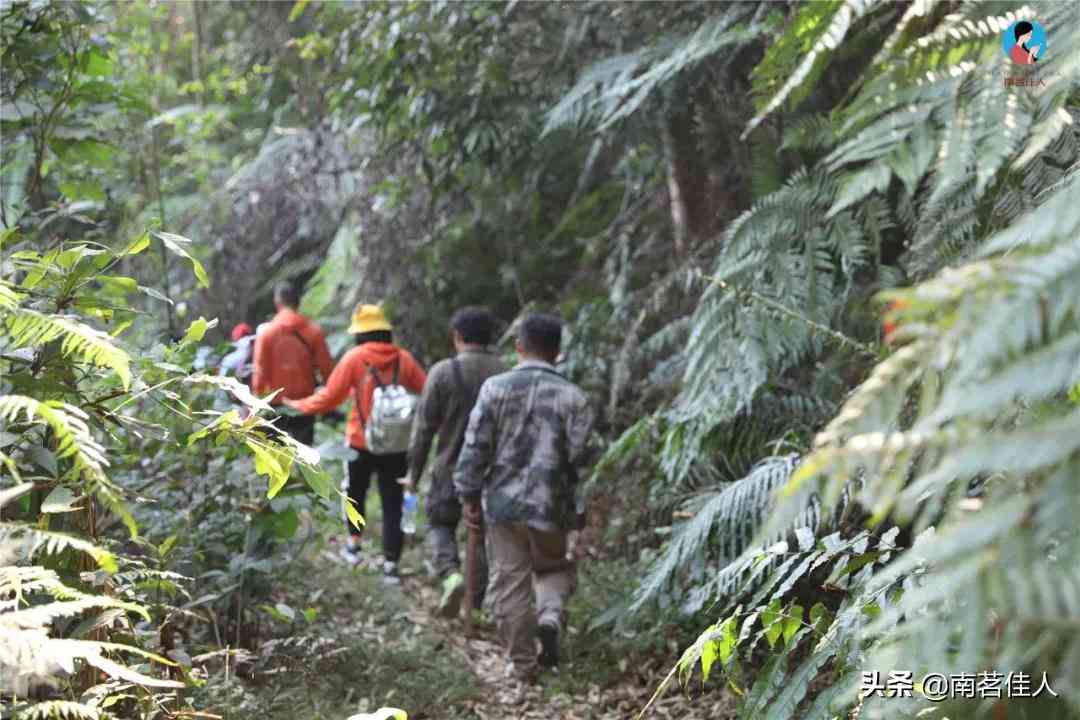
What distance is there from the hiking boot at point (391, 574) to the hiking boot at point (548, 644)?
1.59 metres

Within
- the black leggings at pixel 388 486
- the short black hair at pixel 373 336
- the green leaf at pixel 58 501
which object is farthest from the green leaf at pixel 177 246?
the black leggings at pixel 388 486

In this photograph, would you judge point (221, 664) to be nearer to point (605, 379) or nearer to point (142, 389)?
point (142, 389)

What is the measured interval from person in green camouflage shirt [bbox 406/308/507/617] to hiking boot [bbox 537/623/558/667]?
935 mm

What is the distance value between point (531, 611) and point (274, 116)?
8.40 meters

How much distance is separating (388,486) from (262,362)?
1.22 metres

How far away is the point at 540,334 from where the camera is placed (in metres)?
5.46

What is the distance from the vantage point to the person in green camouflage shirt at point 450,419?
6.24m

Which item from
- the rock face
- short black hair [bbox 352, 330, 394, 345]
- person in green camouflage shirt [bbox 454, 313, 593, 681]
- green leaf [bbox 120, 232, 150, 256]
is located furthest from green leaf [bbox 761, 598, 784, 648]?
the rock face

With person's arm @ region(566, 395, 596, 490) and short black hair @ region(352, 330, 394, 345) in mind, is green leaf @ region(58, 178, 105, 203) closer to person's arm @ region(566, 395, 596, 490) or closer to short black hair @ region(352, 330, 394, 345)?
short black hair @ region(352, 330, 394, 345)

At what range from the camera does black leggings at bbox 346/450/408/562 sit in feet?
22.4

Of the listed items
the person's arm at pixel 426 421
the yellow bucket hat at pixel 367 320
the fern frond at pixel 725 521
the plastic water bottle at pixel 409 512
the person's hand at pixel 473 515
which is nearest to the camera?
the fern frond at pixel 725 521

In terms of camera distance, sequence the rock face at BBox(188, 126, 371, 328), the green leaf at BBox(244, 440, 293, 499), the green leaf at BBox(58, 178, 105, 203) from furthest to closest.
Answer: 1. the rock face at BBox(188, 126, 371, 328)
2. the green leaf at BBox(58, 178, 105, 203)
3. the green leaf at BBox(244, 440, 293, 499)

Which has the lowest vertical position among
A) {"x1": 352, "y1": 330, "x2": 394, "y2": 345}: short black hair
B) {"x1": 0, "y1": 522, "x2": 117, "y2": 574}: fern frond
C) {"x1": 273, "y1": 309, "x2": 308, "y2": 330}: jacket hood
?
{"x1": 352, "y1": 330, "x2": 394, "y2": 345}: short black hair

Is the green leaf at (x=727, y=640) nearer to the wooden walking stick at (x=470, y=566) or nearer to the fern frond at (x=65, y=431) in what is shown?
the fern frond at (x=65, y=431)
